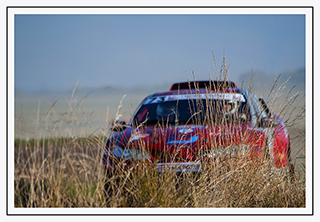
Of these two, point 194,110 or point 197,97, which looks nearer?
point 194,110

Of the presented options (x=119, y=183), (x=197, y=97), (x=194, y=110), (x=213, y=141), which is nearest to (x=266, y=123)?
(x=213, y=141)

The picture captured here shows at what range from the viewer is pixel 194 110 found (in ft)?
10.6

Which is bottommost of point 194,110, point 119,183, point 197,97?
point 119,183

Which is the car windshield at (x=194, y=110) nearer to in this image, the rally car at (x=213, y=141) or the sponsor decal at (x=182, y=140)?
the rally car at (x=213, y=141)

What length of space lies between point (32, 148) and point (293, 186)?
2.40 metres

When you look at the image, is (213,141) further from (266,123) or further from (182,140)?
(266,123)

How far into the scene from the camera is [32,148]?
2.64 m

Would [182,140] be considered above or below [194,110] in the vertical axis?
below

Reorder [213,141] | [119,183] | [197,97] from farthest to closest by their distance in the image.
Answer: [197,97] → [213,141] → [119,183]

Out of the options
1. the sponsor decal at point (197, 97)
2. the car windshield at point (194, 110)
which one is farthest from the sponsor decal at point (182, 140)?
the sponsor decal at point (197, 97)

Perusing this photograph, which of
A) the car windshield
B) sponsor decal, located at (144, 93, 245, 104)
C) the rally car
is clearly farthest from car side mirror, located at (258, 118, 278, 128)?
sponsor decal, located at (144, 93, 245, 104)

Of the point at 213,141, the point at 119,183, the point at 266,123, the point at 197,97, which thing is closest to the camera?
the point at 119,183
